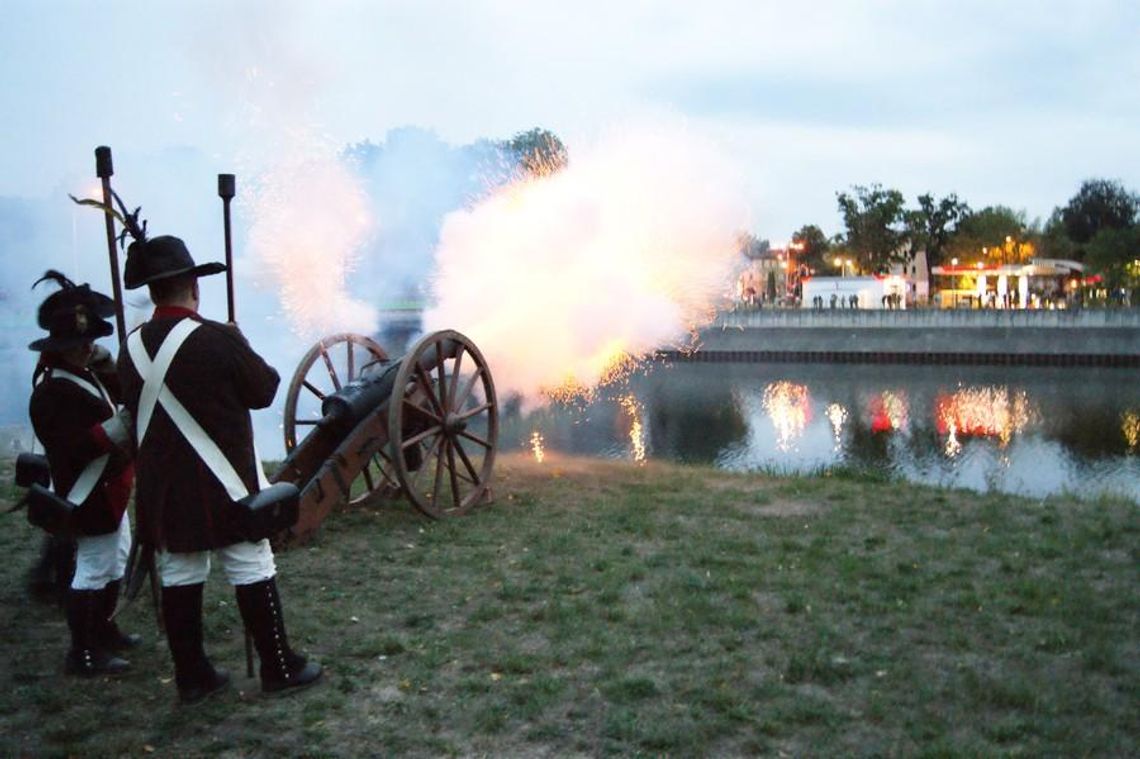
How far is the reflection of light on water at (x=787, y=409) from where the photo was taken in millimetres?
23402

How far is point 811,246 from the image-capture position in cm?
9288

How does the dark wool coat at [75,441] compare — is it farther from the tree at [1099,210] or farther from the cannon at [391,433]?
the tree at [1099,210]

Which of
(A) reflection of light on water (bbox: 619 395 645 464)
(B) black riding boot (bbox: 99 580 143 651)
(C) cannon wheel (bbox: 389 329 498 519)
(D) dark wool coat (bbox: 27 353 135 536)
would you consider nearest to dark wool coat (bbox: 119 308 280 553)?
(D) dark wool coat (bbox: 27 353 135 536)

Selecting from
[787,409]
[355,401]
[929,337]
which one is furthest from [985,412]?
[355,401]

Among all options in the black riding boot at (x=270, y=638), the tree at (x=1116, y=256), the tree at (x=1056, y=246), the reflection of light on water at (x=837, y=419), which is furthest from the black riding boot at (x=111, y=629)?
the tree at (x=1056, y=246)

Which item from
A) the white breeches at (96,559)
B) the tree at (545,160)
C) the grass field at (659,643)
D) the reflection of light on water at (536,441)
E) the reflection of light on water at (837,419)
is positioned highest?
the tree at (545,160)

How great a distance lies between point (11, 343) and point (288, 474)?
15490mm

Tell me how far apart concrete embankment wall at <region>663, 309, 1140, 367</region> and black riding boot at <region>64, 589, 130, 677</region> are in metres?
34.5

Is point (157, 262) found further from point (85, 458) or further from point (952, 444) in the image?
point (952, 444)

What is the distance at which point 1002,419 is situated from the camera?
26.0 meters

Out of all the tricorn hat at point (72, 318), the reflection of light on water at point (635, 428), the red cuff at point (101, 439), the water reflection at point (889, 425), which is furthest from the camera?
the reflection of light on water at point (635, 428)

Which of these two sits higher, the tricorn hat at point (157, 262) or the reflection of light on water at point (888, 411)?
the tricorn hat at point (157, 262)

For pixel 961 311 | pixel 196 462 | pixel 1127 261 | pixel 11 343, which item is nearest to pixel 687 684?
pixel 196 462

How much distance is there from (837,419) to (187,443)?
23564 millimetres
